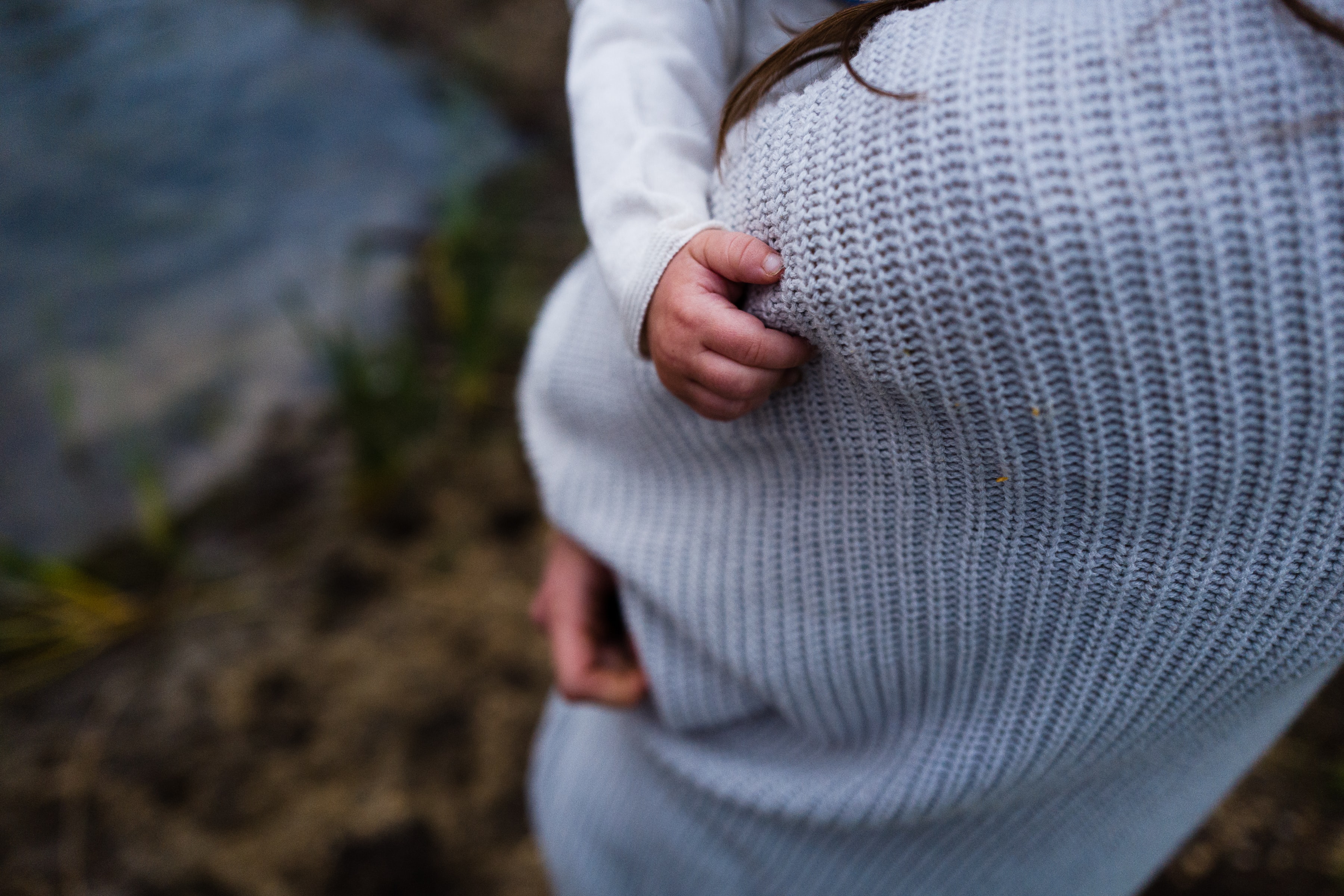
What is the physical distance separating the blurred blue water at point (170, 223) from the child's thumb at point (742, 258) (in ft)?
5.84

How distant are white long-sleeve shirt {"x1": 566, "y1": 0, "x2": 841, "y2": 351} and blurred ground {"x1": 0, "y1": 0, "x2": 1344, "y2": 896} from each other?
1.24 metres

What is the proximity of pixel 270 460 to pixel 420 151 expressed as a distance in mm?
1518

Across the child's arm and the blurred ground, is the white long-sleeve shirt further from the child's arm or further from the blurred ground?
the blurred ground

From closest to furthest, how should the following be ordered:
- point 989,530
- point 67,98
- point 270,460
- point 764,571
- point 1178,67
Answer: point 1178,67 < point 989,530 < point 764,571 < point 270,460 < point 67,98

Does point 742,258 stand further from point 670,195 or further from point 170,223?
point 170,223

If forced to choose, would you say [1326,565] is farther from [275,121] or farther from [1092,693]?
[275,121]

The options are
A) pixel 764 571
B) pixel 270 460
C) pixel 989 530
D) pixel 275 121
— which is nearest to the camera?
pixel 989 530

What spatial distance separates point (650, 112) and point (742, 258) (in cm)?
22

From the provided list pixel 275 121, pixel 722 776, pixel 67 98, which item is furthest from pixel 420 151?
pixel 722 776

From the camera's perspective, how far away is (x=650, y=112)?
0.66 meters

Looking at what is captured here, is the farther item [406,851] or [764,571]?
[406,851]

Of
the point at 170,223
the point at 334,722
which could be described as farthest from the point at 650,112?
the point at 170,223

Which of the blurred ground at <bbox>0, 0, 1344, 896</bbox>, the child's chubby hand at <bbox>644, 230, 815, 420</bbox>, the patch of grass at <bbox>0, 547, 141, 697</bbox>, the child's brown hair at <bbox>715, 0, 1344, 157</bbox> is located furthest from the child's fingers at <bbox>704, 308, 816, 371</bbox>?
the patch of grass at <bbox>0, 547, 141, 697</bbox>

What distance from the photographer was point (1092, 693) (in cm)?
54
